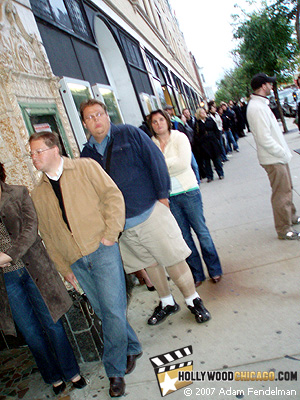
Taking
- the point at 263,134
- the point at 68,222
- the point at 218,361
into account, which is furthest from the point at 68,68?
the point at 218,361

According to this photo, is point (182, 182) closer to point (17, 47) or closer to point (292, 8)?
point (17, 47)

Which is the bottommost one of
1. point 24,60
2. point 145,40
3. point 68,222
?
point 68,222

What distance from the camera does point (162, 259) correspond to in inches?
118

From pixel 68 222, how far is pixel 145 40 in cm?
1377

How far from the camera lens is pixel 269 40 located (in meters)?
11.9

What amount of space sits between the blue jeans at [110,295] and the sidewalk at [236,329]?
9.7 inches

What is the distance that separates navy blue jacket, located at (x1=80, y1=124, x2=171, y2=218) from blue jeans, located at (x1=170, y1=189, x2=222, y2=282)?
56 cm

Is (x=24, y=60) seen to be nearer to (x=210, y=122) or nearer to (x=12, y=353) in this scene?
(x=12, y=353)

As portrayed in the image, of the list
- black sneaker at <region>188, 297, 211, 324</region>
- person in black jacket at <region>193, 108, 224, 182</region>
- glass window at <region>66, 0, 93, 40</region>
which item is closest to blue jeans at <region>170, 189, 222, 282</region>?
black sneaker at <region>188, 297, 211, 324</region>

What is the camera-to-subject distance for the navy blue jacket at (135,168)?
289 centimetres

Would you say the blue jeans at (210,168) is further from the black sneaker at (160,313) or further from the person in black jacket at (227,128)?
the black sneaker at (160,313)

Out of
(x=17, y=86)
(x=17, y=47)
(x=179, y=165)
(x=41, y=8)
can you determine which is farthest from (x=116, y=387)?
(x=41, y=8)

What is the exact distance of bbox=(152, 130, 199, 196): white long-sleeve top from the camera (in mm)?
3406

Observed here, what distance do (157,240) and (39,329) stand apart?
45.6 inches
